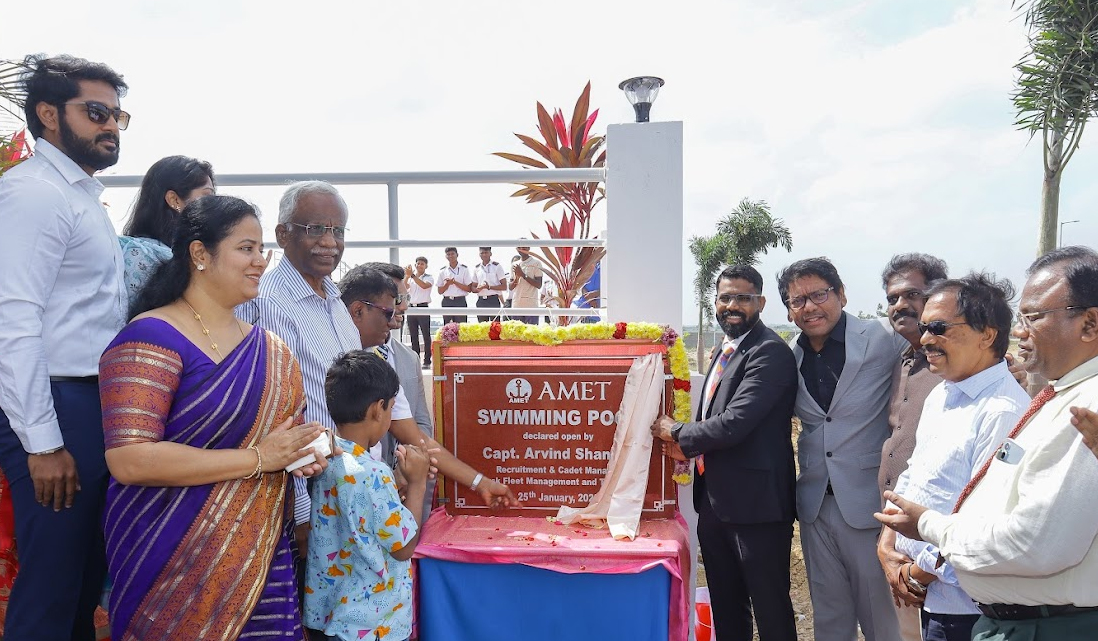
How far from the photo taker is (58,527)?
6.27 feet

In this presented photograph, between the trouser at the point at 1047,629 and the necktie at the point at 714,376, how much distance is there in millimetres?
1499

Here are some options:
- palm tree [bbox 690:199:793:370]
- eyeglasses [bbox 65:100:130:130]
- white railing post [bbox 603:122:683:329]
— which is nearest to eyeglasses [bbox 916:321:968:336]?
white railing post [bbox 603:122:683:329]

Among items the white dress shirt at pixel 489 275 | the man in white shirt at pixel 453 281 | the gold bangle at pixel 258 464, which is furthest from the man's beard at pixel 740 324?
the man in white shirt at pixel 453 281

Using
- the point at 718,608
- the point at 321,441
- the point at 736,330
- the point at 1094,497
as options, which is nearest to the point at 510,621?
the point at 718,608

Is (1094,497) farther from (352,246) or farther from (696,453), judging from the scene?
(352,246)

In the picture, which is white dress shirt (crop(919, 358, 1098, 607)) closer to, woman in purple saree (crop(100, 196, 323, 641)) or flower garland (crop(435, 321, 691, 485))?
flower garland (crop(435, 321, 691, 485))

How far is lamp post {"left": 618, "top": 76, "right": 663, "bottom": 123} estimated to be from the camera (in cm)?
371

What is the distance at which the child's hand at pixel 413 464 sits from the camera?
2281 mm

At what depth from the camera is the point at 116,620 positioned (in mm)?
1775

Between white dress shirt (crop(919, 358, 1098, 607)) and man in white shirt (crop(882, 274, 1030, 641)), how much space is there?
43 cm

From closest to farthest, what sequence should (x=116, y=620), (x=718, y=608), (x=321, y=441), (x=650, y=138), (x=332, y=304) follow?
(x=116, y=620)
(x=321, y=441)
(x=332, y=304)
(x=718, y=608)
(x=650, y=138)

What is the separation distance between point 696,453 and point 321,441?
1.69 m

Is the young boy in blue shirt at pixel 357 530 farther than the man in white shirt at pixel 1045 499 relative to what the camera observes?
Yes

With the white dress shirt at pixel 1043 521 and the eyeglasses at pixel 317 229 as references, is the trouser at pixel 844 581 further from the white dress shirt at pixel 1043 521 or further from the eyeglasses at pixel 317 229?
the eyeglasses at pixel 317 229
